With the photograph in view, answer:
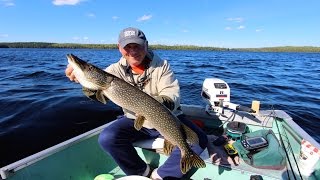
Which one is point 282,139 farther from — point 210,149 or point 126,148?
point 126,148

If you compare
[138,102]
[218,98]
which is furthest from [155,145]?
[218,98]

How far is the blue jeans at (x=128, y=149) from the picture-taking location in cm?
346

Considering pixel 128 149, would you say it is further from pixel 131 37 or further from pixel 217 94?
pixel 217 94

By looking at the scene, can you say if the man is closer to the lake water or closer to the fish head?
the fish head

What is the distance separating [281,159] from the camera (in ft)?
11.6

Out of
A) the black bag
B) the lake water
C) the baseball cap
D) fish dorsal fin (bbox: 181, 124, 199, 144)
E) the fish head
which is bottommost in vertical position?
the lake water

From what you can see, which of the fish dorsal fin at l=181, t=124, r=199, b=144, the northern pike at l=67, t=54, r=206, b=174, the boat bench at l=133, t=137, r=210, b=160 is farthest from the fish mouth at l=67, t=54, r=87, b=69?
the boat bench at l=133, t=137, r=210, b=160

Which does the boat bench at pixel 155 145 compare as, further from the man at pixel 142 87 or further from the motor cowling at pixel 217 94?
the motor cowling at pixel 217 94

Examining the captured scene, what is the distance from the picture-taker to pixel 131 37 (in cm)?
337

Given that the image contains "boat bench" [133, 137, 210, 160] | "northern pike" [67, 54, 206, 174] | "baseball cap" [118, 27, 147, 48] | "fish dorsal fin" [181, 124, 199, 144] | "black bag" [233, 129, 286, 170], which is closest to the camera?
"northern pike" [67, 54, 206, 174]

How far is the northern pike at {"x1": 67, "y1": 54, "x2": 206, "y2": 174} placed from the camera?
2.87 meters

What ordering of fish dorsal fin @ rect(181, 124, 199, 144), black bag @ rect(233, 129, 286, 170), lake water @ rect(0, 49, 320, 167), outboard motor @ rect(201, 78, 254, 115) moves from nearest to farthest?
fish dorsal fin @ rect(181, 124, 199, 144) → black bag @ rect(233, 129, 286, 170) → outboard motor @ rect(201, 78, 254, 115) → lake water @ rect(0, 49, 320, 167)

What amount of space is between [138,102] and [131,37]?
35.8 inches

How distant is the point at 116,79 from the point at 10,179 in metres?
1.45
